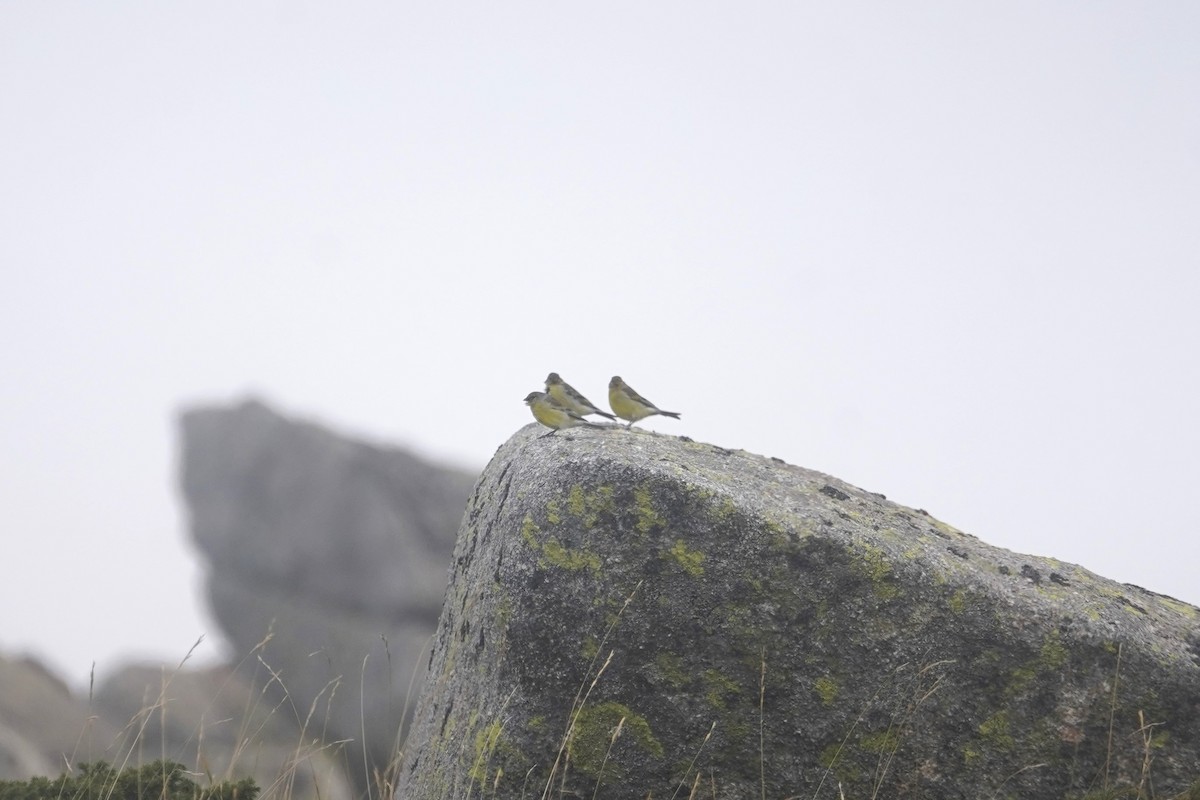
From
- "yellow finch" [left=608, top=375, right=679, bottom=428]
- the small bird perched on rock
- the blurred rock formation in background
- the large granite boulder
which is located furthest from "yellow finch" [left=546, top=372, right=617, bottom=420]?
the large granite boulder

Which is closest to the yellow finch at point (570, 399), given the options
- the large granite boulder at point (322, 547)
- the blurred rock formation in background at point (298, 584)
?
the blurred rock formation in background at point (298, 584)

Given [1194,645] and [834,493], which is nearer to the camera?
[1194,645]

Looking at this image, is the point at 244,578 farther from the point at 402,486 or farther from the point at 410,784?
the point at 410,784

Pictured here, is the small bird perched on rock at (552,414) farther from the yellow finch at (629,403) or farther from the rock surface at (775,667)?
the rock surface at (775,667)

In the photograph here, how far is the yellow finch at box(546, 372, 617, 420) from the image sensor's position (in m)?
7.51

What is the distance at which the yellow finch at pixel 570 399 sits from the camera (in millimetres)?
7512

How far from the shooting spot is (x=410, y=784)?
6.02 metres

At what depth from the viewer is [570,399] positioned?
301 inches

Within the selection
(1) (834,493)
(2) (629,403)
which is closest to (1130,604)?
(1) (834,493)

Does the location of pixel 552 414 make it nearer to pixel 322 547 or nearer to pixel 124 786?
pixel 124 786

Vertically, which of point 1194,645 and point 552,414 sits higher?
point 552,414

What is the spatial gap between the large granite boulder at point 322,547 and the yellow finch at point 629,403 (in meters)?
11.7

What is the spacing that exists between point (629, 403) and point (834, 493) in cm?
325

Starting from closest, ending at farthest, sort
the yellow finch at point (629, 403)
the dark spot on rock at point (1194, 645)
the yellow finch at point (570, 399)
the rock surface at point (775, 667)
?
the rock surface at point (775, 667) → the dark spot on rock at point (1194, 645) → the yellow finch at point (570, 399) → the yellow finch at point (629, 403)
